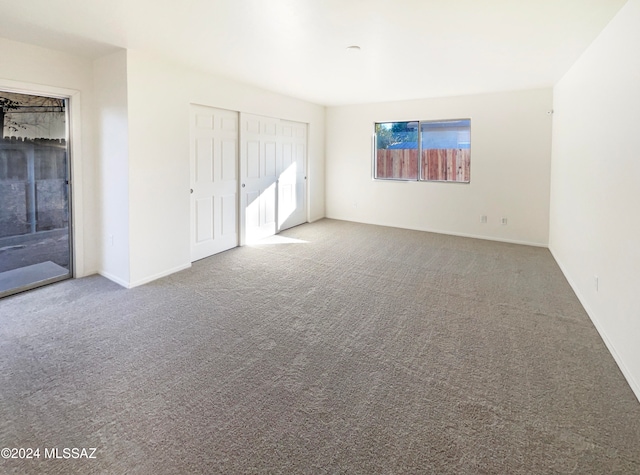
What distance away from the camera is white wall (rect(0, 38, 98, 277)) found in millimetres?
3489

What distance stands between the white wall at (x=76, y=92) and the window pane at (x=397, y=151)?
497cm

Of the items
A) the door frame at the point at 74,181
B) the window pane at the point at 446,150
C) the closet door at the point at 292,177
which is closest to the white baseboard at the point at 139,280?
the door frame at the point at 74,181

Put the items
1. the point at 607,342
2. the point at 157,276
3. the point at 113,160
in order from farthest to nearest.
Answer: the point at 157,276 → the point at 113,160 → the point at 607,342

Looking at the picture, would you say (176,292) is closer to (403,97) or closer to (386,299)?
(386,299)

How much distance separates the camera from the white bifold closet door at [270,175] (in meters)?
5.71

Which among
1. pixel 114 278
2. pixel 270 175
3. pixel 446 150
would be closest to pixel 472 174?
pixel 446 150

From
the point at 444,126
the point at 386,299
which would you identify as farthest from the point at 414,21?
the point at 444,126

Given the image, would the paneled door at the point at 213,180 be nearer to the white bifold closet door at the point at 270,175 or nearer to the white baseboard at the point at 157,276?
the white bifold closet door at the point at 270,175

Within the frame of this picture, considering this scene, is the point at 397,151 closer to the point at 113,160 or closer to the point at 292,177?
the point at 292,177

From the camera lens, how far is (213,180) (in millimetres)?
5082

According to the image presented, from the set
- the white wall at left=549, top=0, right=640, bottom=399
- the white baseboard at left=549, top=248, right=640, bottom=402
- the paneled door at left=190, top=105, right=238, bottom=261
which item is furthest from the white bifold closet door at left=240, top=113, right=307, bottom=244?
the white baseboard at left=549, top=248, right=640, bottom=402

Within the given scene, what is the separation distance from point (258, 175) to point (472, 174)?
358cm

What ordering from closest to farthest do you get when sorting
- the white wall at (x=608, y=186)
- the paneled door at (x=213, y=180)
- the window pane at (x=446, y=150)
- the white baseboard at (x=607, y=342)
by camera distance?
the white baseboard at (x=607, y=342) < the white wall at (x=608, y=186) < the paneled door at (x=213, y=180) < the window pane at (x=446, y=150)

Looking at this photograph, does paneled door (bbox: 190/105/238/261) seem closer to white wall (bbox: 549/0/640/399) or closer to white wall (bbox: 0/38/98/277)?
white wall (bbox: 0/38/98/277)
